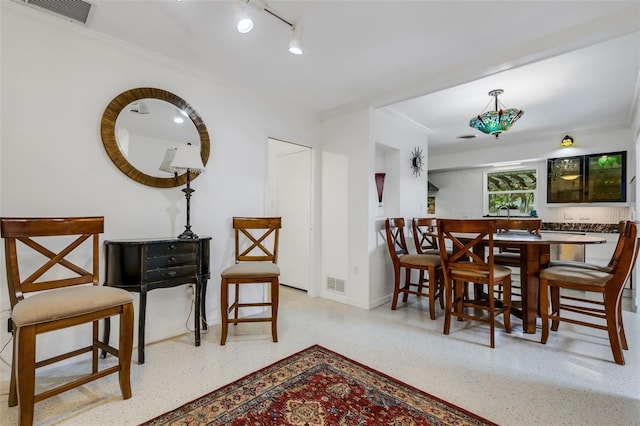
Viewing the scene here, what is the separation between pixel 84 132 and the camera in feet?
7.38

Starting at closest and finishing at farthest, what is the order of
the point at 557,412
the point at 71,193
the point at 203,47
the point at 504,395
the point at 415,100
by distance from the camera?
1. the point at 557,412
2. the point at 504,395
3. the point at 71,193
4. the point at 203,47
5. the point at 415,100

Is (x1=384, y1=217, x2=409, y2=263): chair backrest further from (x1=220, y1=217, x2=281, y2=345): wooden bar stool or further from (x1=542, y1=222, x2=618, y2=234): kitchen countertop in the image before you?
(x1=542, y1=222, x2=618, y2=234): kitchen countertop

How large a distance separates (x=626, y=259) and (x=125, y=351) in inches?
138

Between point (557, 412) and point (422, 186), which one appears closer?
point (557, 412)

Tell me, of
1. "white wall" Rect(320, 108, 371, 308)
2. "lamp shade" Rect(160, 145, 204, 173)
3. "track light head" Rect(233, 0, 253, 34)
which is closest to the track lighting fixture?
"track light head" Rect(233, 0, 253, 34)

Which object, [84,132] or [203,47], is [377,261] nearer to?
[203,47]

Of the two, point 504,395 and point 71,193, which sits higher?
point 71,193

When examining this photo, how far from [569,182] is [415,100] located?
3265 millimetres

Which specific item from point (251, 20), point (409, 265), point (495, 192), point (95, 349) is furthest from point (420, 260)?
point (495, 192)

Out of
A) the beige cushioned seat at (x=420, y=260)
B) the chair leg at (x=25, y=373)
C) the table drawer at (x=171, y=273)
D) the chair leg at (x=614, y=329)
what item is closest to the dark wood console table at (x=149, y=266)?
the table drawer at (x=171, y=273)

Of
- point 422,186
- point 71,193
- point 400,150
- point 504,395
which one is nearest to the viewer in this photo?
point 504,395

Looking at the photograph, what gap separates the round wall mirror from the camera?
2373 mm

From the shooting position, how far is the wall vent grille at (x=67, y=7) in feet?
6.40

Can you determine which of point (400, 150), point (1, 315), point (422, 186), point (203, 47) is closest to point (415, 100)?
point (400, 150)
